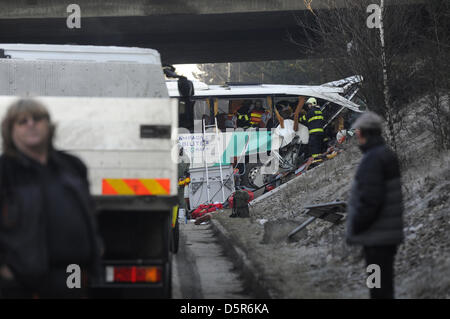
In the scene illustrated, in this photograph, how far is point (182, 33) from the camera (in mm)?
33250

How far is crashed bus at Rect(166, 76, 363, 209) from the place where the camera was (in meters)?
23.9

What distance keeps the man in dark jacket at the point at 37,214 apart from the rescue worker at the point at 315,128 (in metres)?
20.3

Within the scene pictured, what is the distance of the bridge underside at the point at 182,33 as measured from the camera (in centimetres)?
3011

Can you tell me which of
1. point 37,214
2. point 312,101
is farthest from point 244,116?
point 37,214

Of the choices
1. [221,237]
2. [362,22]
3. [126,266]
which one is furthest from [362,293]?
[362,22]

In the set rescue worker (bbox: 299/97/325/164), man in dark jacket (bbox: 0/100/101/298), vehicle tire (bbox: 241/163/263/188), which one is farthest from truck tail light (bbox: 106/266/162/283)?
rescue worker (bbox: 299/97/325/164)

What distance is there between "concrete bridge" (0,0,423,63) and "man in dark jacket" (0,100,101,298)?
21.0m

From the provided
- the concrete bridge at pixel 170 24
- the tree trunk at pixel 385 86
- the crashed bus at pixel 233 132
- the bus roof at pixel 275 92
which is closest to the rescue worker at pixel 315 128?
the crashed bus at pixel 233 132

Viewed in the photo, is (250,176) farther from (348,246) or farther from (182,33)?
(348,246)

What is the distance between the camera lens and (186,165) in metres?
17.0

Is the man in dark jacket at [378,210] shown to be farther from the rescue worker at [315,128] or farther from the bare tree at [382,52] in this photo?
the rescue worker at [315,128]
